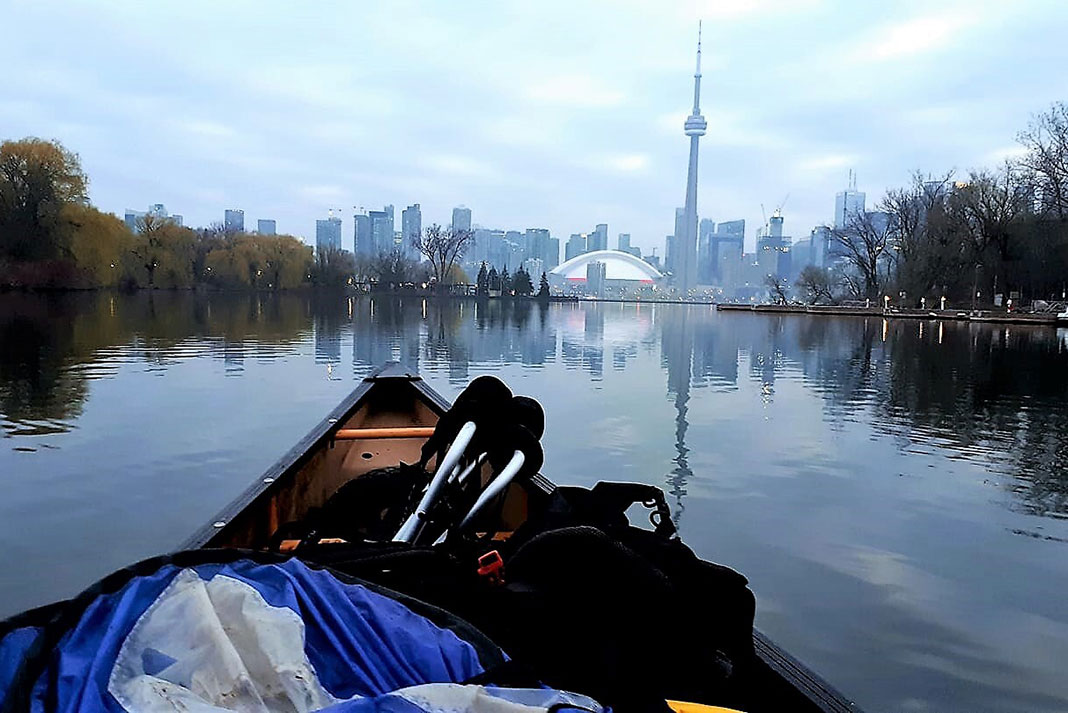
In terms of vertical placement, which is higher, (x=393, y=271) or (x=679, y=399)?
(x=393, y=271)

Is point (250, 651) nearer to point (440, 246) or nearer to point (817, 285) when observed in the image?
point (817, 285)

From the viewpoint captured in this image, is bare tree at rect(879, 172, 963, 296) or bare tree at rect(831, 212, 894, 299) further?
bare tree at rect(831, 212, 894, 299)

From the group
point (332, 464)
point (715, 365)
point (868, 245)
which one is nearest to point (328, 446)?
point (332, 464)

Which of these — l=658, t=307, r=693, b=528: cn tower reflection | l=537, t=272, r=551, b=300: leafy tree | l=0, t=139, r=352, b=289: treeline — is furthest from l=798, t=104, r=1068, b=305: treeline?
l=0, t=139, r=352, b=289: treeline

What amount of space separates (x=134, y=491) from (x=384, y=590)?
17.8 feet

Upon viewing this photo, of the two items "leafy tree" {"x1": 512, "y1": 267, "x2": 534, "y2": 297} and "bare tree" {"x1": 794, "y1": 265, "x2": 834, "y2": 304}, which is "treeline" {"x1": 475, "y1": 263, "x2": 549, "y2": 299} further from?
"bare tree" {"x1": 794, "y1": 265, "x2": 834, "y2": 304}

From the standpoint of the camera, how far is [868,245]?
64812 mm

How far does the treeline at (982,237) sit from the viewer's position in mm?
41438

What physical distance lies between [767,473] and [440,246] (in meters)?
88.6

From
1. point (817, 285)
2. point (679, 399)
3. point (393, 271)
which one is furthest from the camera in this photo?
point (393, 271)

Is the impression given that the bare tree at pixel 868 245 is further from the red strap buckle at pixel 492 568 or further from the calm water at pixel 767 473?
the red strap buckle at pixel 492 568

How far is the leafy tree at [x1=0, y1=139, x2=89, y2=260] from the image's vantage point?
48531mm

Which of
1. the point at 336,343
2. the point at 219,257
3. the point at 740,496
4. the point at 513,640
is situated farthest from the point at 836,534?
the point at 219,257

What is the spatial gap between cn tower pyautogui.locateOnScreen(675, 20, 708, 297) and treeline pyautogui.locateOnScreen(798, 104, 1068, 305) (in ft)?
279
